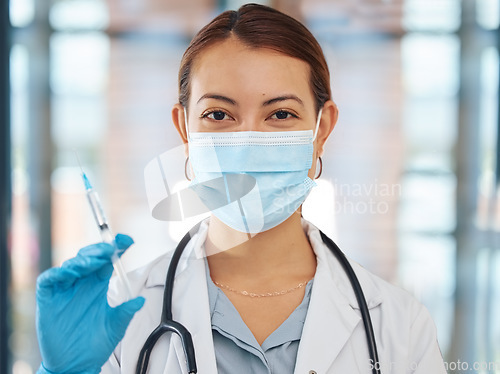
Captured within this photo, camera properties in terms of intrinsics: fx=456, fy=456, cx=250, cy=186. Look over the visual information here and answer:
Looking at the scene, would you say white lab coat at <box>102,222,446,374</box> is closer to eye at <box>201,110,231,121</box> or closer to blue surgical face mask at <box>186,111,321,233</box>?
blue surgical face mask at <box>186,111,321,233</box>

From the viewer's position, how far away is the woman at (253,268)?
0.80 metres

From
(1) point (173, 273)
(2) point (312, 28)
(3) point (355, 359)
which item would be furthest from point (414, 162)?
(1) point (173, 273)

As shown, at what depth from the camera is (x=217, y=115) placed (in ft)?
2.72

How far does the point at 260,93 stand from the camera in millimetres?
799

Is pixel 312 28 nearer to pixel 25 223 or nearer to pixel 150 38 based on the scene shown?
pixel 150 38

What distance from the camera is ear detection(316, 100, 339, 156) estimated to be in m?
0.91

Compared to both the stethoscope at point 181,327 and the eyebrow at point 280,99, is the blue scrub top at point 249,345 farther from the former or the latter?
the eyebrow at point 280,99

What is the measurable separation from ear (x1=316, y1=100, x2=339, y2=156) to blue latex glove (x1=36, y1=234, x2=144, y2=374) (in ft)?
1.36

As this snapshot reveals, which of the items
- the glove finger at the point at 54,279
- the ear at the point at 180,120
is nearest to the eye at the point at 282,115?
the ear at the point at 180,120

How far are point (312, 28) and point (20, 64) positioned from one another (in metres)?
0.91

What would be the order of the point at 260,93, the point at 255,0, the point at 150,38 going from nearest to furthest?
the point at 260,93 < the point at 255,0 < the point at 150,38

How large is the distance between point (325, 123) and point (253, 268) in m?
0.32

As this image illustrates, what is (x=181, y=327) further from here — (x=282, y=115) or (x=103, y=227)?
(x=282, y=115)

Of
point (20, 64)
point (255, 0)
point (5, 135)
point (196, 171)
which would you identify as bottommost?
point (196, 171)
